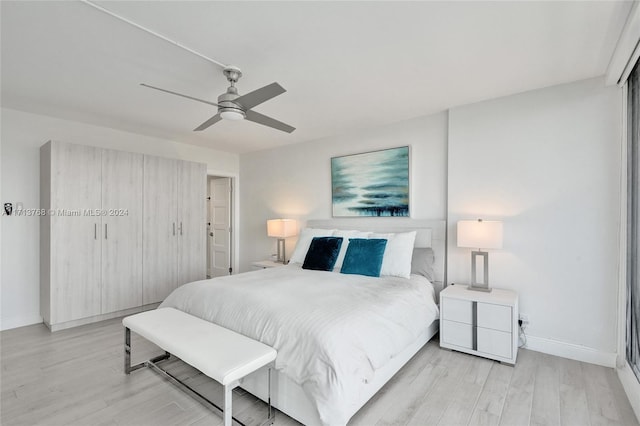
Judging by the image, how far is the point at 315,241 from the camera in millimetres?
3686

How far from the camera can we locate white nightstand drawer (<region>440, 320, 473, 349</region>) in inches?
107

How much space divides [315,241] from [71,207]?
2.86 meters

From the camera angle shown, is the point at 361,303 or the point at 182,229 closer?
the point at 361,303

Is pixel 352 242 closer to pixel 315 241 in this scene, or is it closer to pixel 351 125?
pixel 315 241

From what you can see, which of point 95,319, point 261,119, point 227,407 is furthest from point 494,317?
point 95,319

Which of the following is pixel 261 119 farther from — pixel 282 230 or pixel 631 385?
pixel 631 385

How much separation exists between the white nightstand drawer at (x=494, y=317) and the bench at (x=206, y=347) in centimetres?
190

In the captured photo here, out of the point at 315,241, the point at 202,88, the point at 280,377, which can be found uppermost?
the point at 202,88

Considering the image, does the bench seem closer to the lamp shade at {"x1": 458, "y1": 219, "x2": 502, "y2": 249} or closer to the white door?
the lamp shade at {"x1": 458, "y1": 219, "x2": 502, "y2": 249}

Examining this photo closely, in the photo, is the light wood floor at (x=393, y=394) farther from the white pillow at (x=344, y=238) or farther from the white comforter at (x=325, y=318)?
the white pillow at (x=344, y=238)

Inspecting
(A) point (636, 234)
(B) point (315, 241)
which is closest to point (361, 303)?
(B) point (315, 241)

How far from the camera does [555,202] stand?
9.02 feet

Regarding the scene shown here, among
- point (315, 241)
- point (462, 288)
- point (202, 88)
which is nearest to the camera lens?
point (202, 88)

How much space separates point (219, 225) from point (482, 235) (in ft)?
15.6
